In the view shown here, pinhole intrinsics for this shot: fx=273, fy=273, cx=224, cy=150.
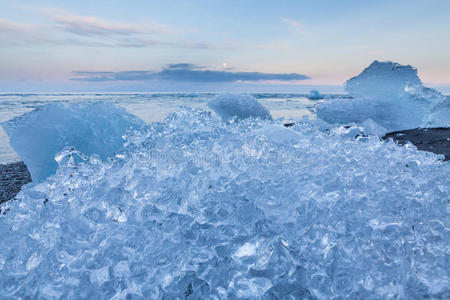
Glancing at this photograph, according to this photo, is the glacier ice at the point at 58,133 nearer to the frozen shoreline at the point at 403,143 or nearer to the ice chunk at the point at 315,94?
the frozen shoreline at the point at 403,143

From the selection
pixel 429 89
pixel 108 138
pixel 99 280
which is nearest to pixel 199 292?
pixel 99 280

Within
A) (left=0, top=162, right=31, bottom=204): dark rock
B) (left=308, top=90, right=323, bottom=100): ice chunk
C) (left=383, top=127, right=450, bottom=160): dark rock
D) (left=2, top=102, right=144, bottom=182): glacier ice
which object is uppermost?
(left=308, top=90, right=323, bottom=100): ice chunk

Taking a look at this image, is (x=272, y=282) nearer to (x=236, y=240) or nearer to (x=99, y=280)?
(x=236, y=240)

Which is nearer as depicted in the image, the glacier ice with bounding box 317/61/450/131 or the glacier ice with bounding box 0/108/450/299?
the glacier ice with bounding box 0/108/450/299

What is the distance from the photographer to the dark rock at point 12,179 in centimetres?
320

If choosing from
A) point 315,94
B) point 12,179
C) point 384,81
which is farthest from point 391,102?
point 315,94

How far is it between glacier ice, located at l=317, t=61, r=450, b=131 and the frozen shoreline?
0.35 metres

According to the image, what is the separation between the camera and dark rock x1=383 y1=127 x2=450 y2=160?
4043 mm

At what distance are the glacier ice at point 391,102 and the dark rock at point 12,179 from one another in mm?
5752

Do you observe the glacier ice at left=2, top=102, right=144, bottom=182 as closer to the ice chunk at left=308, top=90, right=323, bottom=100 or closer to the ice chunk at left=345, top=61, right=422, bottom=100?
the ice chunk at left=345, top=61, right=422, bottom=100

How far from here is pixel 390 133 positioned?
5.66 metres

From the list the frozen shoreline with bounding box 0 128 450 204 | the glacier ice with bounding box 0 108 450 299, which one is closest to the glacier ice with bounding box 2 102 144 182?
the frozen shoreline with bounding box 0 128 450 204

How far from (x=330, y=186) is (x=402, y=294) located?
1.99 feet

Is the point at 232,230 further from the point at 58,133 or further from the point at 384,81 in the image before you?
the point at 384,81
